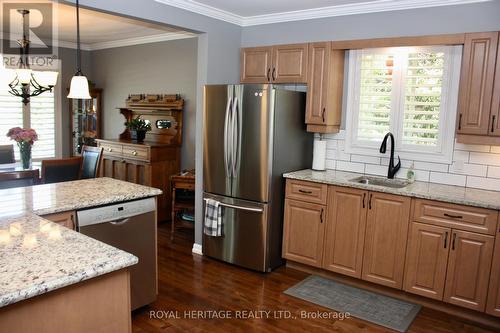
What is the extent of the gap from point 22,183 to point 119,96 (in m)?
3.02

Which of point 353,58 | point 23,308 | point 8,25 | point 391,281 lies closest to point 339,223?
point 391,281

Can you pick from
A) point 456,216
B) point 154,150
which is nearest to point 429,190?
point 456,216

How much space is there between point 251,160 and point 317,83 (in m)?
0.97

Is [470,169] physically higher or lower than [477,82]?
lower

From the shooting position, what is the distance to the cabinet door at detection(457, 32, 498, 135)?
3.05 metres

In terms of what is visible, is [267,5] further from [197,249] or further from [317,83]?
[197,249]

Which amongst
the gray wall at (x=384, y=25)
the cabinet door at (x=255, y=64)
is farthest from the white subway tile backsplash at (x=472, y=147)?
the cabinet door at (x=255, y=64)

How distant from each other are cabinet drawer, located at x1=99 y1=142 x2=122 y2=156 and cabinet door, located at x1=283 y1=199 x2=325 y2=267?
2690mm

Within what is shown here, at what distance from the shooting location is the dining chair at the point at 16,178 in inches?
143

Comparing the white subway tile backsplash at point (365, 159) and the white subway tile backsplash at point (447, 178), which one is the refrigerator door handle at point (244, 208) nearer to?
the white subway tile backsplash at point (365, 159)

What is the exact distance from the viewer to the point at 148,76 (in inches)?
235

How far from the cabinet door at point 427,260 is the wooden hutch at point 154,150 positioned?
315 centimetres

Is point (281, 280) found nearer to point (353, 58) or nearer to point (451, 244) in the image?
point (451, 244)

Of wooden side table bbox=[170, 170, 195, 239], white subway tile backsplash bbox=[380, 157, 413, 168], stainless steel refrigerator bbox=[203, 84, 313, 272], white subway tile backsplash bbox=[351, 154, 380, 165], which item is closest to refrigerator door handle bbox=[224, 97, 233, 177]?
stainless steel refrigerator bbox=[203, 84, 313, 272]
